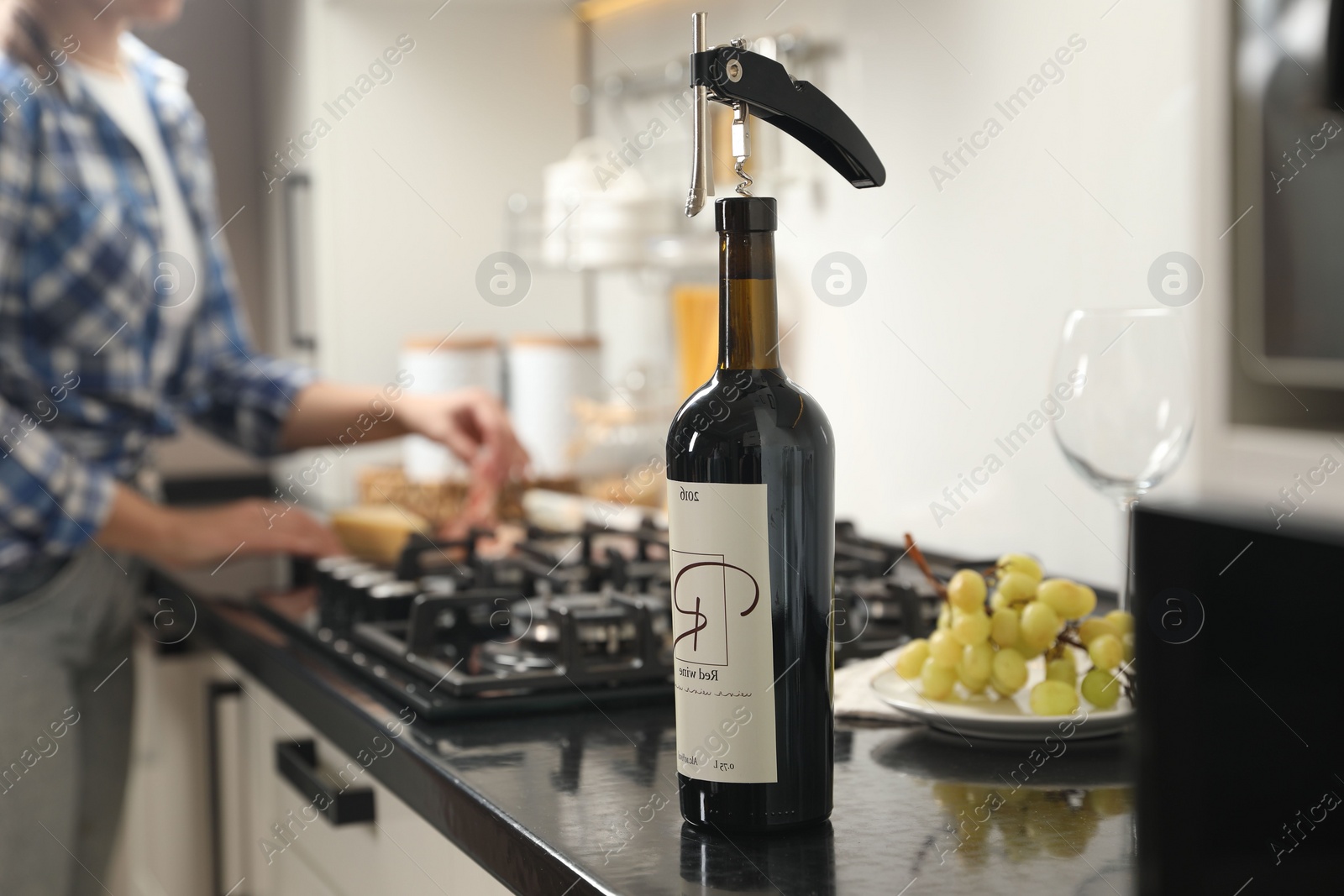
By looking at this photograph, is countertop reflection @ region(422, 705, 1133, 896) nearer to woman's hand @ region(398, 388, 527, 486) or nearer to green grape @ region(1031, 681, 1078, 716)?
green grape @ region(1031, 681, 1078, 716)

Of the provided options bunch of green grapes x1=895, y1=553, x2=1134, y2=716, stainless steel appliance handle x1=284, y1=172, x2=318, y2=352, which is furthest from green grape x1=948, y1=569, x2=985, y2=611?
stainless steel appliance handle x1=284, y1=172, x2=318, y2=352

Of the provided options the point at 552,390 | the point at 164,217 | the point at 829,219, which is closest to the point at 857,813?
the point at 829,219

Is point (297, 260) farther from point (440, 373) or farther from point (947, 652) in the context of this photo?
point (947, 652)

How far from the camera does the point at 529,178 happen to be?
8.22ft

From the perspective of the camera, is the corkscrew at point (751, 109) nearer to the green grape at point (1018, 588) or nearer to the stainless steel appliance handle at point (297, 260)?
the green grape at point (1018, 588)

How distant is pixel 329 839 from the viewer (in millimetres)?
1015

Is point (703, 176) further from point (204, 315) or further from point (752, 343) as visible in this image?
point (204, 315)

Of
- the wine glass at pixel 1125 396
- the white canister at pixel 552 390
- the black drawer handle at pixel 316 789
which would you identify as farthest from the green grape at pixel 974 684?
the white canister at pixel 552 390

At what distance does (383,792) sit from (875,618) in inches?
16.7

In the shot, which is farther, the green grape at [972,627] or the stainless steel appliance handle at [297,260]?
the stainless steel appliance handle at [297,260]

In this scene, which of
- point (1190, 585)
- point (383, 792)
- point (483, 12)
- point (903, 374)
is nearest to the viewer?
point (1190, 585)

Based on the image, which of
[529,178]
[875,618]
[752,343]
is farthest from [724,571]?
[529,178]

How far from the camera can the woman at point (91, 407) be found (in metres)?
1.29

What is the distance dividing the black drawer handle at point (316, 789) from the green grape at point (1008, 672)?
0.44m
